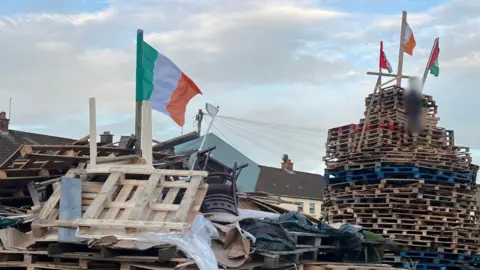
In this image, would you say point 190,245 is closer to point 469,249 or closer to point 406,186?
point 406,186

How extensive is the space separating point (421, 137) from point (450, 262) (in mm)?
2988

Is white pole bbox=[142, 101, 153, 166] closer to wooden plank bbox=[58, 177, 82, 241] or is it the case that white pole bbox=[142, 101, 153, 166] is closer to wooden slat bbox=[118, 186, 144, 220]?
wooden slat bbox=[118, 186, 144, 220]

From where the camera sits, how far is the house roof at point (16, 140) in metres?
22.4

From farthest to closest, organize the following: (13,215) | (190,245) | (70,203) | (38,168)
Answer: (38,168), (13,215), (70,203), (190,245)

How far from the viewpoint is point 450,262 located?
1423 centimetres

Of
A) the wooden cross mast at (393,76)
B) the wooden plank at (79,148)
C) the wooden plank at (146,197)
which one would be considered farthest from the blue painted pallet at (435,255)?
the wooden plank at (146,197)

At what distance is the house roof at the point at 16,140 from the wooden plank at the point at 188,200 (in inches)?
614

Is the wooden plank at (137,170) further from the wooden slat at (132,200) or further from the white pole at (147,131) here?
the wooden slat at (132,200)

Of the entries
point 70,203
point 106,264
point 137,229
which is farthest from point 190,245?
point 70,203

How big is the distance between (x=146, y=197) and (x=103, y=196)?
51cm

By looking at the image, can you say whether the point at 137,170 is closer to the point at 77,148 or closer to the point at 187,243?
the point at 187,243

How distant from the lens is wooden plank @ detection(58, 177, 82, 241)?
6887mm

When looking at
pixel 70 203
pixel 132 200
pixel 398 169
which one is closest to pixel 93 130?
pixel 70 203

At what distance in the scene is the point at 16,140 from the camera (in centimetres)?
2394
